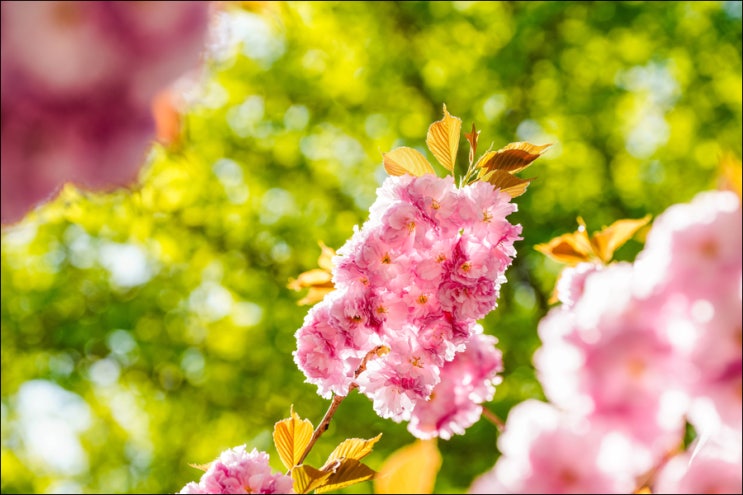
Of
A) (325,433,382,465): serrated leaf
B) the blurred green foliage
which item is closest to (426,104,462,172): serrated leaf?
(325,433,382,465): serrated leaf

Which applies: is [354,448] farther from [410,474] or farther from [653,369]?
[653,369]

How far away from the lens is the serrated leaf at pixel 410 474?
28.4 inches

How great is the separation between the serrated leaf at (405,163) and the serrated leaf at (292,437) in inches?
12.8

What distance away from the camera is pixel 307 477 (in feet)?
2.18

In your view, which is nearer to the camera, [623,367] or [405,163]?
[623,367]

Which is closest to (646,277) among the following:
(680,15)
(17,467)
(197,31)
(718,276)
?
(718,276)

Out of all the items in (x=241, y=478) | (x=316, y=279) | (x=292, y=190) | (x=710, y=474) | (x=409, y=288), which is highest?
(x=292, y=190)

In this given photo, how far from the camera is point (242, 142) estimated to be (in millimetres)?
4246

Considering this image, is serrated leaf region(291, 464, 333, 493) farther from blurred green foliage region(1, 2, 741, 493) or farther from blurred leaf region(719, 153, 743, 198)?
blurred green foliage region(1, 2, 741, 493)

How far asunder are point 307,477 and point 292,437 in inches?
2.7

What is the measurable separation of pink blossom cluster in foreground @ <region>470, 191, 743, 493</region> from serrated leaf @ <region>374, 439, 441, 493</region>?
26 centimetres

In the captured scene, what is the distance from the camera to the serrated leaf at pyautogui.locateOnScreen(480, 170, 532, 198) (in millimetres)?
805

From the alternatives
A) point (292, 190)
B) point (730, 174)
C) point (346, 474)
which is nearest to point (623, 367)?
point (730, 174)

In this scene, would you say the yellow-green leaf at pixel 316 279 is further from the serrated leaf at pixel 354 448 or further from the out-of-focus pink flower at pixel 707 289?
the out-of-focus pink flower at pixel 707 289
